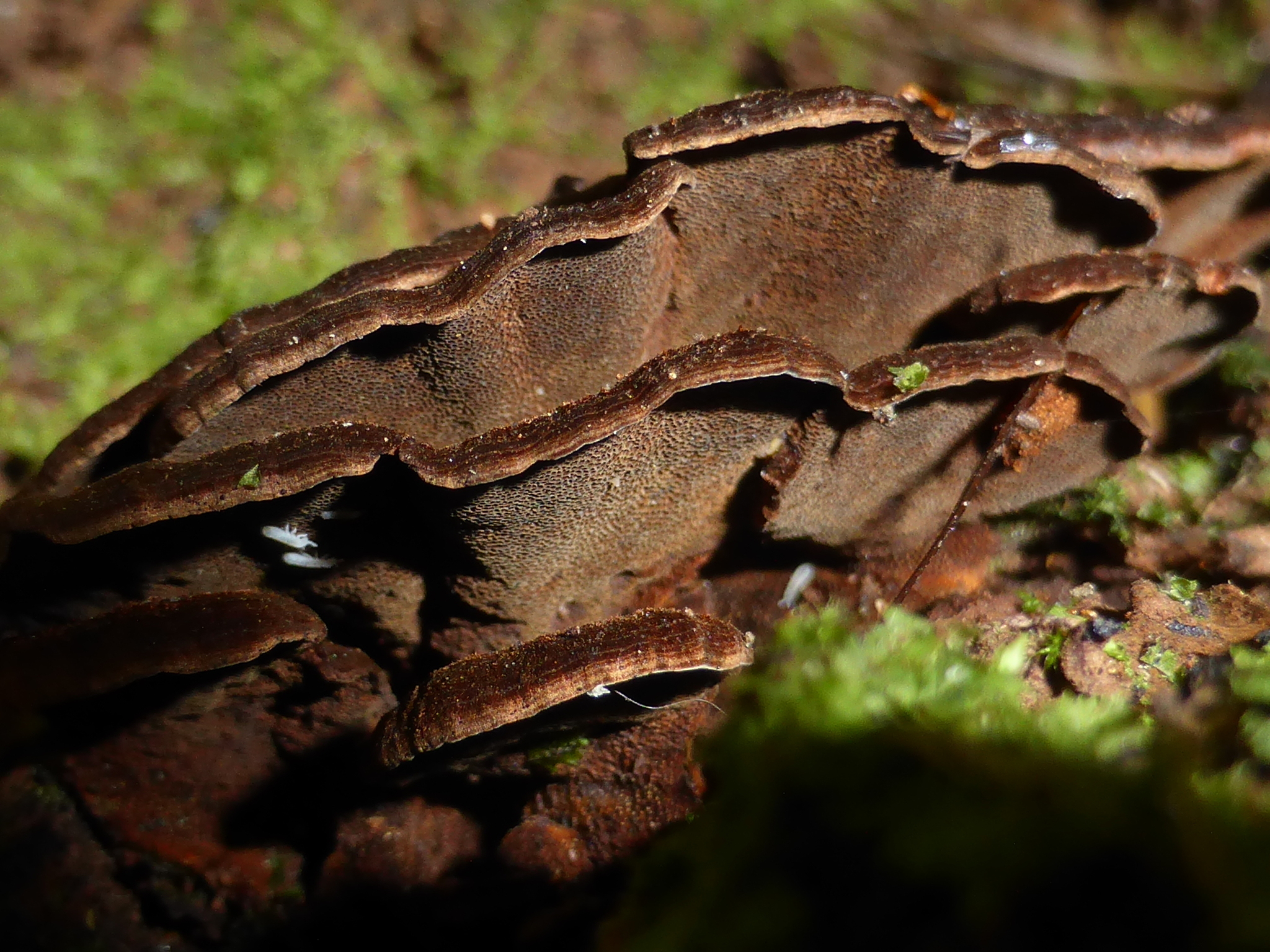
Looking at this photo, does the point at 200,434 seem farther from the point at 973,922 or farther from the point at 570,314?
the point at 973,922

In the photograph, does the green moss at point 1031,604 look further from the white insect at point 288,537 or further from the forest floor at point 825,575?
the white insect at point 288,537

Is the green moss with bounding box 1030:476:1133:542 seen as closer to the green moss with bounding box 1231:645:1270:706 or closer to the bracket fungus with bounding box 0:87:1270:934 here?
the bracket fungus with bounding box 0:87:1270:934

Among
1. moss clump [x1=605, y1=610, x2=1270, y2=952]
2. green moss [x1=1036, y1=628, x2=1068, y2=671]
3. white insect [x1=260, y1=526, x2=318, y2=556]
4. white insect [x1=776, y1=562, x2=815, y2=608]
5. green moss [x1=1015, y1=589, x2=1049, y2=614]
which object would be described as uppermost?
white insect [x1=260, y1=526, x2=318, y2=556]

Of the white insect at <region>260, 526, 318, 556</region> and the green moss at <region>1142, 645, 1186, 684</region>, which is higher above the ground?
the white insect at <region>260, 526, 318, 556</region>

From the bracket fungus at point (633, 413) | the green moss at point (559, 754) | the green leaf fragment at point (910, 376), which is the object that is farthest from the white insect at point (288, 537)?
the green leaf fragment at point (910, 376)

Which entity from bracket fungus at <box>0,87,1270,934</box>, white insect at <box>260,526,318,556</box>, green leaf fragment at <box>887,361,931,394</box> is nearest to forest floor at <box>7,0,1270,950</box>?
bracket fungus at <box>0,87,1270,934</box>

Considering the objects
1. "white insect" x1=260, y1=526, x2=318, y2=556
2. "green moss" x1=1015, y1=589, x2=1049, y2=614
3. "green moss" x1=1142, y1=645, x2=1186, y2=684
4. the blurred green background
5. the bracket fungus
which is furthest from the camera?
the blurred green background
